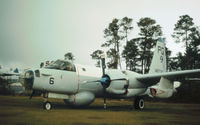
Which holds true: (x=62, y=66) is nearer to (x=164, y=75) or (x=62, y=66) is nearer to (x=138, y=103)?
(x=138, y=103)

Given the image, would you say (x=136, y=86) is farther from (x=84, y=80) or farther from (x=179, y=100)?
(x=179, y=100)

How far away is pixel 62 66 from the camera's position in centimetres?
1513

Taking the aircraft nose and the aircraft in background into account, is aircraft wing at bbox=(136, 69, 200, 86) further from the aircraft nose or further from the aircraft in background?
the aircraft in background

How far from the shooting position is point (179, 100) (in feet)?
105

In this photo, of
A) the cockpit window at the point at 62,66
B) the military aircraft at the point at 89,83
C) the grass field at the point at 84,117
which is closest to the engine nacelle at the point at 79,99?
the military aircraft at the point at 89,83

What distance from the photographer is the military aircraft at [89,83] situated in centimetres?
1391

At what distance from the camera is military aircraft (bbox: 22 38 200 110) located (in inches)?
548

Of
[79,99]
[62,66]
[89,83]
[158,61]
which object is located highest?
[158,61]

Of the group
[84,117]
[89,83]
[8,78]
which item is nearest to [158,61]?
[89,83]

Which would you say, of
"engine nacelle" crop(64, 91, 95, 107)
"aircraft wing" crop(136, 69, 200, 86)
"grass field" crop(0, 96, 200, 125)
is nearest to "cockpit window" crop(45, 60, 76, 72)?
"engine nacelle" crop(64, 91, 95, 107)

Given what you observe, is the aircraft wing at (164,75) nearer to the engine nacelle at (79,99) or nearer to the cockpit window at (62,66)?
the engine nacelle at (79,99)

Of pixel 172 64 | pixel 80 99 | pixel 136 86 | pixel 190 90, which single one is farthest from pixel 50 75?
pixel 172 64

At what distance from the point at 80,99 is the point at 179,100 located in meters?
21.0

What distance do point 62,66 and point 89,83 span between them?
2.42 meters
